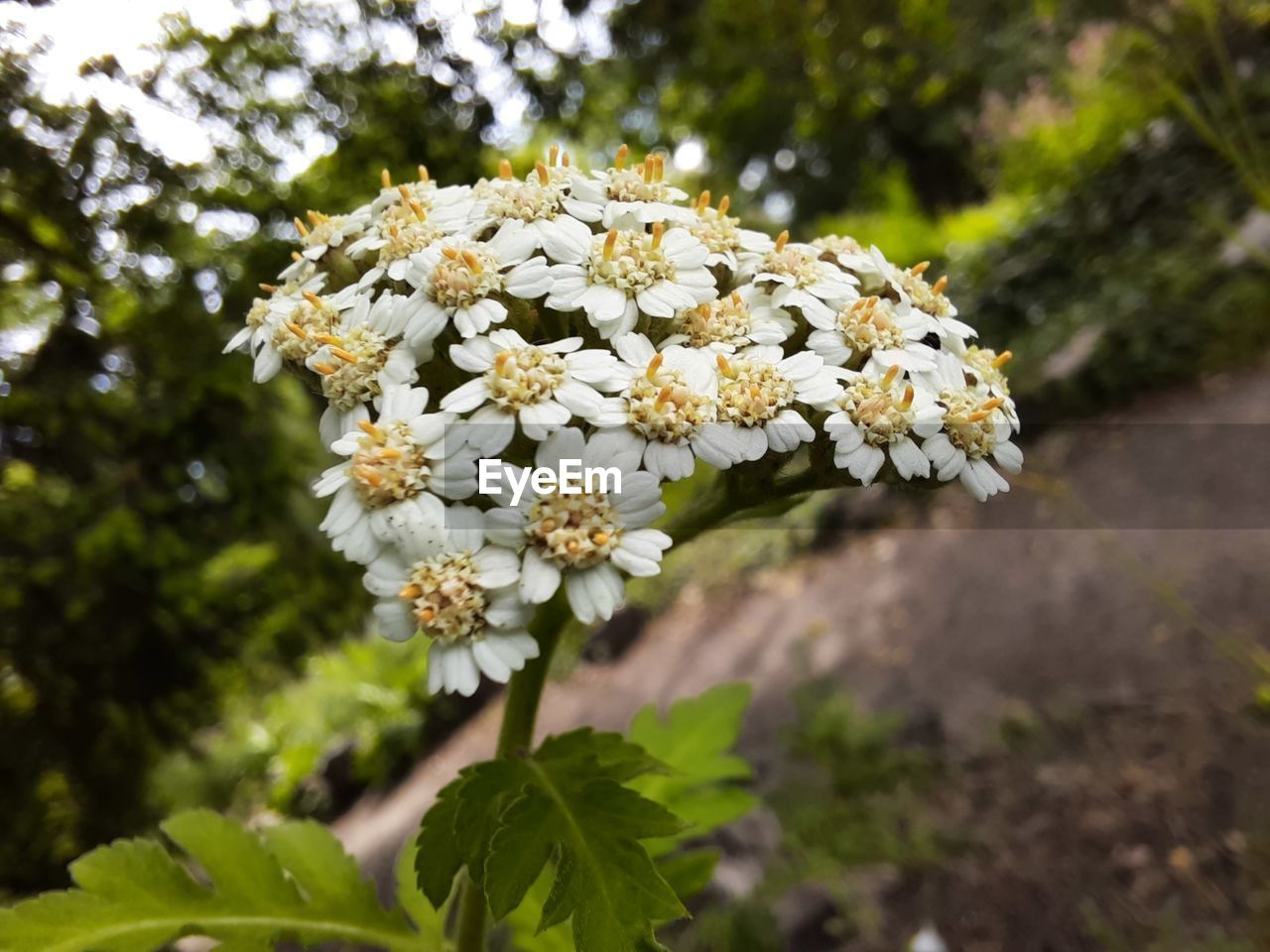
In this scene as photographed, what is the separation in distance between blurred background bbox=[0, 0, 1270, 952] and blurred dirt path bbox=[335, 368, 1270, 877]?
3 cm

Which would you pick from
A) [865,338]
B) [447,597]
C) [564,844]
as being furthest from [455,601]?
[865,338]

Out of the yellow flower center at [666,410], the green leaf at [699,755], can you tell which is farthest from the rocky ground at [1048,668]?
the yellow flower center at [666,410]

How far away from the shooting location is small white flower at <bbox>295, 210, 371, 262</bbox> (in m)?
1.17

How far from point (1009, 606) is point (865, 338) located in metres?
3.87

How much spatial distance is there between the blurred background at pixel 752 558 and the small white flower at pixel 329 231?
1.26 meters

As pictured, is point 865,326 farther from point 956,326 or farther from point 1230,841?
point 1230,841

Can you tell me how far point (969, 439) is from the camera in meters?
0.98

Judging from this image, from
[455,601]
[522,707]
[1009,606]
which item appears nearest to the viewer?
[455,601]

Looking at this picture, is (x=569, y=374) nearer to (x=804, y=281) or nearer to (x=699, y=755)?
(x=804, y=281)

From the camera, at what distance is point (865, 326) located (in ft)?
3.37

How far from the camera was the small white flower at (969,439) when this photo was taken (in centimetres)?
96

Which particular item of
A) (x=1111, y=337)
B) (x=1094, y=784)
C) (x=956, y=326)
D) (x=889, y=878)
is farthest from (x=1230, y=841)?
(x=1111, y=337)

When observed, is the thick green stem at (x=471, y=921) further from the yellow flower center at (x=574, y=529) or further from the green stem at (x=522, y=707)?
the yellow flower center at (x=574, y=529)

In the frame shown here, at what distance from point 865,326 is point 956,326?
0.62 ft
